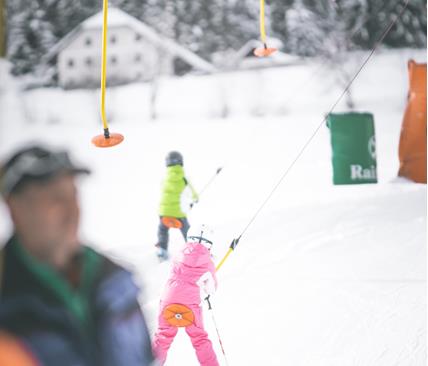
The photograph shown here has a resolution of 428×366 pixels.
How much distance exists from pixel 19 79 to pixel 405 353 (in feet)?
40.0

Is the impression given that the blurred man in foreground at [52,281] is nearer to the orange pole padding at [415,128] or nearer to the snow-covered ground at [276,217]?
the snow-covered ground at [276,217]

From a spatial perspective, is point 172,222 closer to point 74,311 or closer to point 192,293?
point 192,293

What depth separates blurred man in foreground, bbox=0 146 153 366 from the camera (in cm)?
64

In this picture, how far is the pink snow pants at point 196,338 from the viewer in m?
2.11

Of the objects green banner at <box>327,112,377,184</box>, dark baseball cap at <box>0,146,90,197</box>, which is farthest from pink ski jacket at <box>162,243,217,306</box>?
green banner at <box>327,112,377,184</box>

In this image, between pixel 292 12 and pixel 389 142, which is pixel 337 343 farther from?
pixel 292 12

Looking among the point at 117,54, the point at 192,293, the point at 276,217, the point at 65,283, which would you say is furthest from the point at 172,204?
the point at 117,54

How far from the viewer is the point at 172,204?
3.81 meters

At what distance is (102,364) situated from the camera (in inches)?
27.0

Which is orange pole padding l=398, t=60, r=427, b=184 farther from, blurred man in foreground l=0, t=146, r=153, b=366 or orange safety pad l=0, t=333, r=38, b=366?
orange safety pad l=0, t=333, r=38, b=366

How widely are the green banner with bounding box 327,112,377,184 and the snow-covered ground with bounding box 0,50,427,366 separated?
0.36m

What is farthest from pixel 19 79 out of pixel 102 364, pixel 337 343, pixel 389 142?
pixel 102 364

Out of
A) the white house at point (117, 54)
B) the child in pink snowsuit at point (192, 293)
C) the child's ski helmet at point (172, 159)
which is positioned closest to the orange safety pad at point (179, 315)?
the child in pink snowsuit at point (192, 293)

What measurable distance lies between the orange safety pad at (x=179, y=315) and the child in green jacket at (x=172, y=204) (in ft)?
5.68
